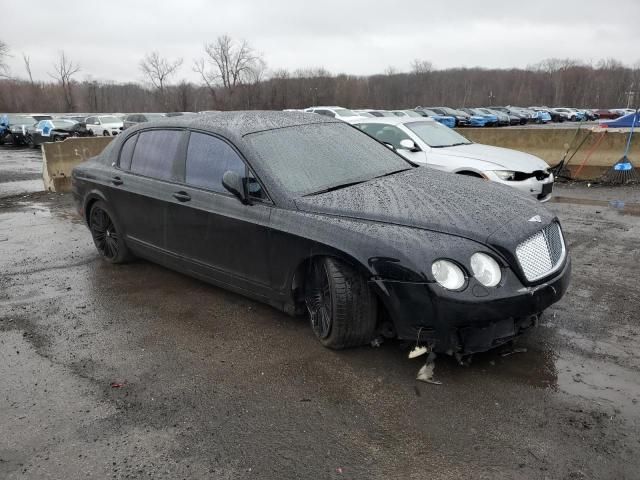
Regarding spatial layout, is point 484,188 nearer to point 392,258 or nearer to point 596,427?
point 392,258

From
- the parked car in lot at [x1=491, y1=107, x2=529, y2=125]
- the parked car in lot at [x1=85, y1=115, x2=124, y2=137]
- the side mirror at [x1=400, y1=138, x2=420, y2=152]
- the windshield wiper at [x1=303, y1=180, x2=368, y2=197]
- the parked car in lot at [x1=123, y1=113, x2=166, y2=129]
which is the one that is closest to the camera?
the windshield wiper at [x1=303, y1=180, x2=368, y2=197]

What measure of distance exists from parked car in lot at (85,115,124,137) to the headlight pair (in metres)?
29.5

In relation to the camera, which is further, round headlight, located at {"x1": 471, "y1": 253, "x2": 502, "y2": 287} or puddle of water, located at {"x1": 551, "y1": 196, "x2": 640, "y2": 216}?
puddle of water, located at {"x1": 551, "y1": 196, "x2": 640, "y2": 216}

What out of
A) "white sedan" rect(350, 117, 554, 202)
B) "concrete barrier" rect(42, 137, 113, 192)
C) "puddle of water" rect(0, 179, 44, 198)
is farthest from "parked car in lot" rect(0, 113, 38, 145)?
"white sedan" rect(350, 117, 554, 202)

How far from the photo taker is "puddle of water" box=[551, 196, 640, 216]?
8117 mm

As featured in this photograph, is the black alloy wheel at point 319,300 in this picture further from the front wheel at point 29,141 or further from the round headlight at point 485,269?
the front wheel at point 29,141

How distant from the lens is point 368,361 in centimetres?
351

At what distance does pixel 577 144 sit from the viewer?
38.0ft

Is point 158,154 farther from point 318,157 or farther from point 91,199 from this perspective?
point 318,157

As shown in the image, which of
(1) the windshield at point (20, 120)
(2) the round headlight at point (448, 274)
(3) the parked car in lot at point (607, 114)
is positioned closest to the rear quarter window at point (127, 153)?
(2) the round headlight at point (448, 274)

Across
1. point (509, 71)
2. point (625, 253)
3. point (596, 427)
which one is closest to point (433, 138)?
point (625, 253)

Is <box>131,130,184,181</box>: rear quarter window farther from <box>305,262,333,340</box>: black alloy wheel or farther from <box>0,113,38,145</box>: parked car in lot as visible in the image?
<box>0,113,38,145</box>: parked car in lot

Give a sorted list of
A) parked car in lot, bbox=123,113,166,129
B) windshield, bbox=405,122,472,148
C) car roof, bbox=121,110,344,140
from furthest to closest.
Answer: parked car in lot, bbox=123,113,166,129 < windshield, bbox=405,122,472,148 < car roof, bbox=121,110,344,140

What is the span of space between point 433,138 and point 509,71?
117 meters
